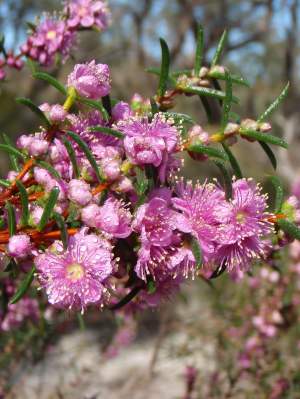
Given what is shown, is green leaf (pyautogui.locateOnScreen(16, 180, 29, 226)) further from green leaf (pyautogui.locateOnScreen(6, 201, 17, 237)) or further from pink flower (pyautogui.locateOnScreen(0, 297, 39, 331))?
pink flower (pyautogui.locateOnScreen(0, 297, 39, 331))

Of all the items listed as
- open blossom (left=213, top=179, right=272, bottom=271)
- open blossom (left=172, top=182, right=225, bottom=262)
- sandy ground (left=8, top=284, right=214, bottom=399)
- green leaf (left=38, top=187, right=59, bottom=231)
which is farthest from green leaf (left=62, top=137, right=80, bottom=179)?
sandy ground (left=8, top=284, right=214, bottom=399)

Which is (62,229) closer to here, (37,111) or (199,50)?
(37,111)

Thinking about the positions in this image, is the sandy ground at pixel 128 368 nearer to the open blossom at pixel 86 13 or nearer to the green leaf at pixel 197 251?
the open blossom at pixel 86 13

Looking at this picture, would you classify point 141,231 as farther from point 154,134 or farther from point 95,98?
point 95,98

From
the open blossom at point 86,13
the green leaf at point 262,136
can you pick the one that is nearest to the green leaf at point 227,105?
the green leaf at point 262,136

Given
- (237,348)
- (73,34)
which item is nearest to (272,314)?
(237,348)

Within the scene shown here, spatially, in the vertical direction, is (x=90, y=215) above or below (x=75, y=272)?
above

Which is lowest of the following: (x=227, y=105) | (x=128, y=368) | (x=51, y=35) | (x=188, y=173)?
(x=128, y=368)

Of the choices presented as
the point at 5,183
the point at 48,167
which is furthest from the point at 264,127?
the point at 5,183
